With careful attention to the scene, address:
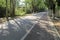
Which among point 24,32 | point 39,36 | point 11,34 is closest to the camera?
point 39,36

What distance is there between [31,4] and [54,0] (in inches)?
2034

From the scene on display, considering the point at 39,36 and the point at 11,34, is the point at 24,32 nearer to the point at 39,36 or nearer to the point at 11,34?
the point at 11,34

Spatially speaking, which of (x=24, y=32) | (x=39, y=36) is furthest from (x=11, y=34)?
(x=39, y=36)

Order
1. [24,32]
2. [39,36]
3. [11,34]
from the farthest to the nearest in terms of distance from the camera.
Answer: [24,32] < [11,34] < [39,36]

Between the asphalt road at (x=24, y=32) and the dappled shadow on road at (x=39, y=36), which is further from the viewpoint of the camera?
the asphalt road at (x=24, y=32)

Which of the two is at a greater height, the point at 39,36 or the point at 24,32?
the point at 39,36

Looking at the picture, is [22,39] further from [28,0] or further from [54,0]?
[28,0]

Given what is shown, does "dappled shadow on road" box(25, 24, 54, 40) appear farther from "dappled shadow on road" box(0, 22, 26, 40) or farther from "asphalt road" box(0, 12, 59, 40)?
"dappled shadow on road" box(0, 22, 26, 40)

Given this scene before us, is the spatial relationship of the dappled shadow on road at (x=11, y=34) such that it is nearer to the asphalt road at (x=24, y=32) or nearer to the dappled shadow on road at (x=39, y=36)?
the asphalt road at (x=24, y=32)

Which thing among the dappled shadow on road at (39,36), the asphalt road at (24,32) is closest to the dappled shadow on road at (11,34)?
the asphalt road at (24,32)

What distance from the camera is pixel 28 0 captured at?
9256 centimetres

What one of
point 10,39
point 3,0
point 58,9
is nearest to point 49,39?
point 10,39

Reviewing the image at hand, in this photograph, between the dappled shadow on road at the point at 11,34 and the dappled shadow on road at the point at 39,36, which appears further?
the dappled shadow on road at the point at 11,34

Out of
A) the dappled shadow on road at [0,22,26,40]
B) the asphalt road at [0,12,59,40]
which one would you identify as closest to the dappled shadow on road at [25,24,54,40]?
the asphalt road at [0,12,59,40]
